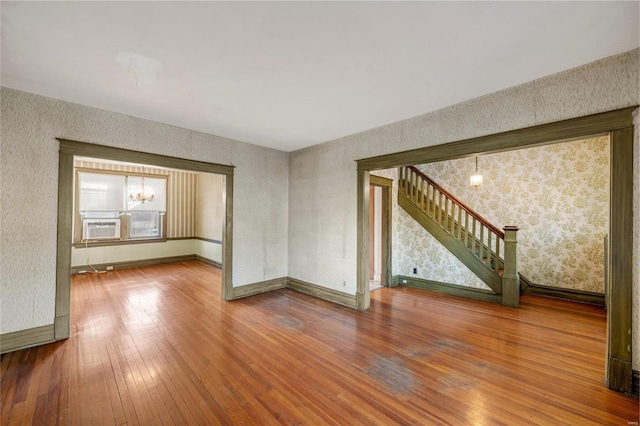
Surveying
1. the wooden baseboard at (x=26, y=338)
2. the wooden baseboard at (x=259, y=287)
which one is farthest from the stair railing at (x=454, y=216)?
the wooden baseboard at (x=26, y=338)

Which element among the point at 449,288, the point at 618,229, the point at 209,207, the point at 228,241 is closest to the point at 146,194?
the point at 209,207

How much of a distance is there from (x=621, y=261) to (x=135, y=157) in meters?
5.33

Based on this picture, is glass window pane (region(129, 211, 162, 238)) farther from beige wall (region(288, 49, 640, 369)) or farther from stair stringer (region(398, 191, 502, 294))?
stair stringer (region(398, 191, 502, 294))

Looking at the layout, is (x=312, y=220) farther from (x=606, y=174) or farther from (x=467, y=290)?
(x=606, y=174)

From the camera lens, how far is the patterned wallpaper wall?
4.44 metres

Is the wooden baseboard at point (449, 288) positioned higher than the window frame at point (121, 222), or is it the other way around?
the window frame at point (121, 222)

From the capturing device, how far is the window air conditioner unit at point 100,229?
6457 mm

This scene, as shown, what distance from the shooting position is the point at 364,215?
4.16 m

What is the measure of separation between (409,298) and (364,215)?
6.01ft

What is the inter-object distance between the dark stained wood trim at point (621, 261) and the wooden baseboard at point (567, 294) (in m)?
3.07

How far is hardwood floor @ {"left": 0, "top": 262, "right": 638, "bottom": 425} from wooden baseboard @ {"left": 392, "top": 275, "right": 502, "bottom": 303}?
Result: 0.42 meters

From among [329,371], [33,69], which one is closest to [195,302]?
[329,371]

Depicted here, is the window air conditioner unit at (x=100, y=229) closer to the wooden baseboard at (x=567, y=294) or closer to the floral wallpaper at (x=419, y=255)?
the floral wallpaper at (x=419, y=255)

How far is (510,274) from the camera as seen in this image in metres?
4.28
